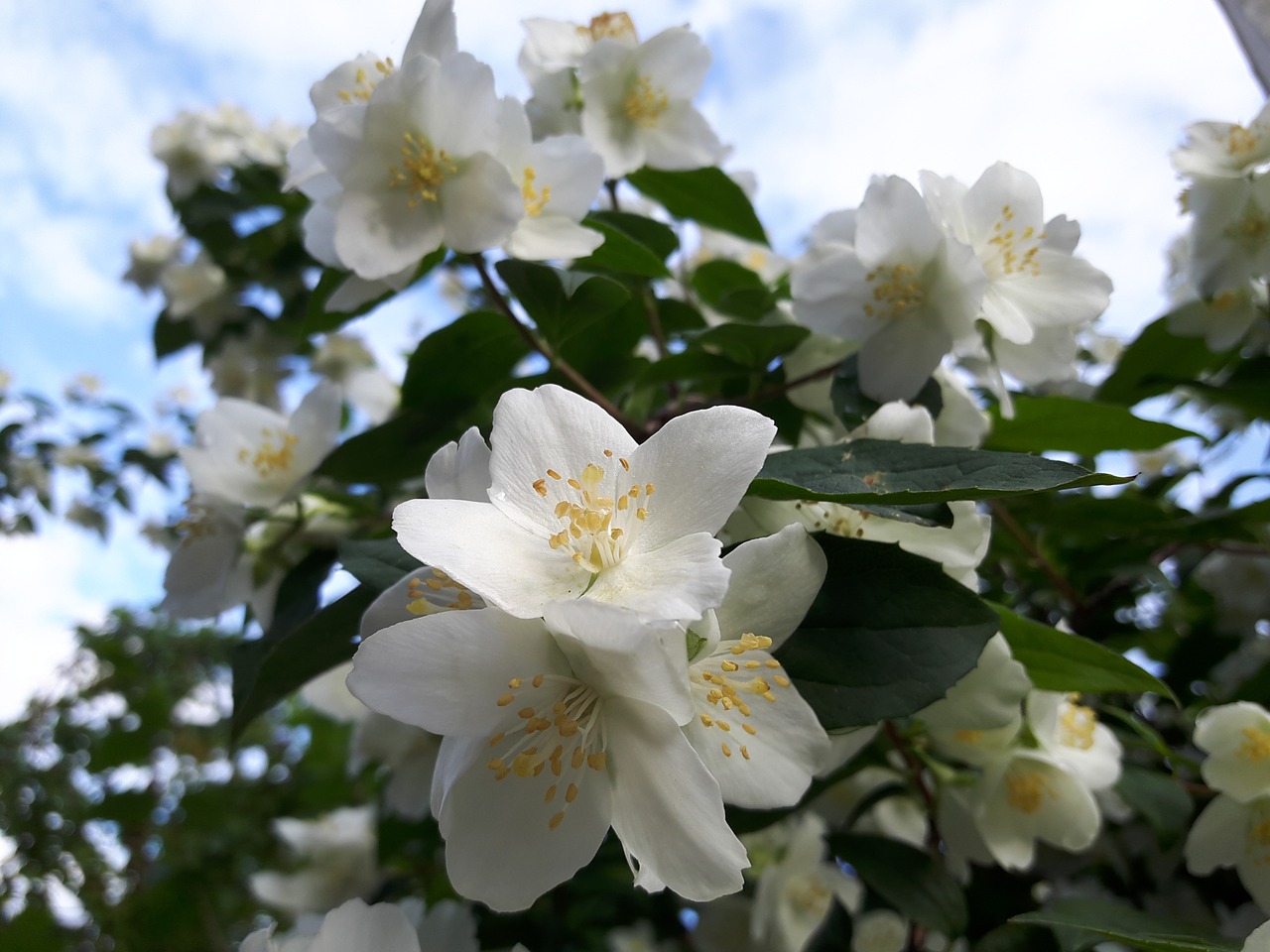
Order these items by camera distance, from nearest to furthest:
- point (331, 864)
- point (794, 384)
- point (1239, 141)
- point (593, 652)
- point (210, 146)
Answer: point (593, 652), point (794, 384), point (1239, 141), point (331, 864), point (210, 146)

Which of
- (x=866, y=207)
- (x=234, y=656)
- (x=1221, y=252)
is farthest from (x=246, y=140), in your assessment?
(x=1221, y=252)

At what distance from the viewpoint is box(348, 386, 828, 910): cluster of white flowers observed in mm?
459

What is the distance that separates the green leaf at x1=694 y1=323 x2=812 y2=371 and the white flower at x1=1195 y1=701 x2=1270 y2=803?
1.76ft

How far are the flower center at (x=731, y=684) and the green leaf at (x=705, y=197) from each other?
2.61 ft

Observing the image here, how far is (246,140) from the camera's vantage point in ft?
7.72

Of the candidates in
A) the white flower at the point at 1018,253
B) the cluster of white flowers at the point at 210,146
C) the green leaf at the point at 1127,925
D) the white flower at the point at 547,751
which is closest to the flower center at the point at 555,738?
the white flower at the point at 547,751

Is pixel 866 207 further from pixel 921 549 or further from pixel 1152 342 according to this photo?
pixel 1152 342

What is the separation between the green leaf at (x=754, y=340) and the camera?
89 centimetres

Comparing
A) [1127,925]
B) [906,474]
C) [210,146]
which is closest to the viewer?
[906,474]

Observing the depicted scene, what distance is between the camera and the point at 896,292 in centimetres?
83

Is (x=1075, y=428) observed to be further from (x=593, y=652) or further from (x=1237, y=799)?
(x=593, y=652)

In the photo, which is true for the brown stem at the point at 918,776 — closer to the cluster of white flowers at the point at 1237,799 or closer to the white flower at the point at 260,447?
the cluster of white flowers at the point at 1237,799

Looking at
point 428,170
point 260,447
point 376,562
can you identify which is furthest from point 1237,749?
point 260,447

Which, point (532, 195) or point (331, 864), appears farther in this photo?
point (331, 864)
